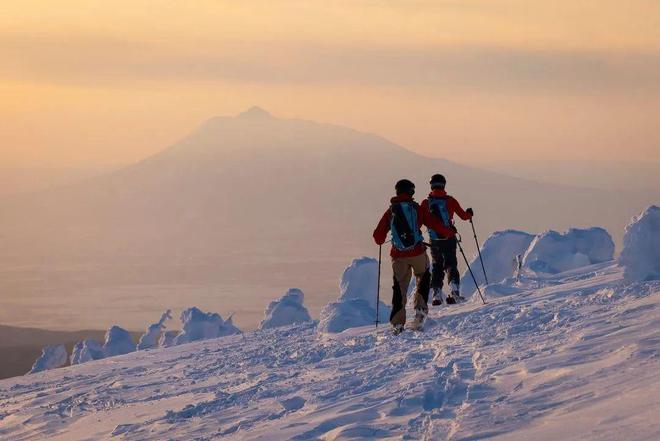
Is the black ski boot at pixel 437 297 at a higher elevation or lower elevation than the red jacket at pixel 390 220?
lower

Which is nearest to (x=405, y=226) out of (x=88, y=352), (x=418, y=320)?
(x=418, y=320)

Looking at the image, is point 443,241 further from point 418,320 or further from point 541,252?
point 541,252

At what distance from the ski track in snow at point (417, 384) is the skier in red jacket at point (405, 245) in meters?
0.38

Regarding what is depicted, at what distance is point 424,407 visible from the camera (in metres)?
7.89

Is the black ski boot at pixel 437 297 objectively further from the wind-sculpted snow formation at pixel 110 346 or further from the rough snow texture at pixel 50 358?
the rough snow texture at pixel 50 358

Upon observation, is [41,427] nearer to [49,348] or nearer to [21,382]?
[21,382]

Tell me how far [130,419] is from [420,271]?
4.20 metres

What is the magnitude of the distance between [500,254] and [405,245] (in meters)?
13.8

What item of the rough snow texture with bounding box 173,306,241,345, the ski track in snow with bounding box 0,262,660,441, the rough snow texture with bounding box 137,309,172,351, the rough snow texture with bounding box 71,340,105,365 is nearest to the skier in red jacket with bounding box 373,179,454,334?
the ski track in snow with bounding box 0,262,660,441

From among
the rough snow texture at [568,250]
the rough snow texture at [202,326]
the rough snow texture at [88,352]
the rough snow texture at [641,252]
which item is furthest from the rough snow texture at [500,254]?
the rough snow texture at [88,352]

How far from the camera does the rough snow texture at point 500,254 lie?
25000mm

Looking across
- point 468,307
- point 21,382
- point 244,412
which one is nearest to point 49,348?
point 21,382

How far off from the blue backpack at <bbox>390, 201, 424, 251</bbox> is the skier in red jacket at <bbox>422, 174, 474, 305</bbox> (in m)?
1.80

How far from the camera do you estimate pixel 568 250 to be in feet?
76.0
